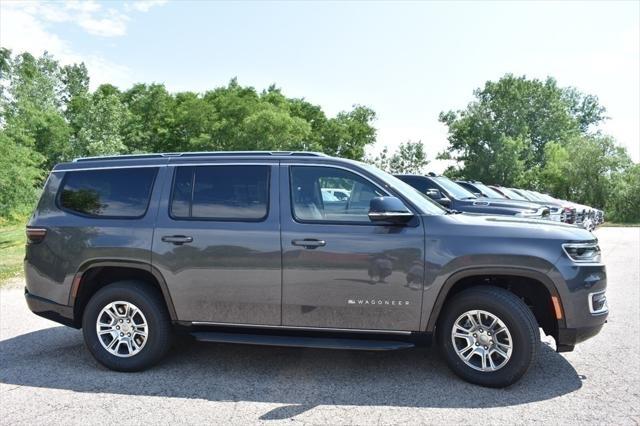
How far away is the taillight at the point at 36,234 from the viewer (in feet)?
16.1

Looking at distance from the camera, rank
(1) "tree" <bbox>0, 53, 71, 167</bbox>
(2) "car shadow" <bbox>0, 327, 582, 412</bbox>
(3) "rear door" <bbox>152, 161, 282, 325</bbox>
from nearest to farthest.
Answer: (2) "car shadow" <bbox>0, 327, 582, 412</bbox> → (3) "rear door" <bbox>152, 161, 282, 325</bbox> → (1) "tree" <bbox>0, 53, 71, 167</bbox>

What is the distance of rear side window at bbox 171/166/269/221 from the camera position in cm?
452

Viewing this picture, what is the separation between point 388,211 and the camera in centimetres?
410

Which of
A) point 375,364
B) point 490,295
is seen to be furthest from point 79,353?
point 490,295

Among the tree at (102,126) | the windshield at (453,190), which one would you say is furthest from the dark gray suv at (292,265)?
the tree at (102,126)

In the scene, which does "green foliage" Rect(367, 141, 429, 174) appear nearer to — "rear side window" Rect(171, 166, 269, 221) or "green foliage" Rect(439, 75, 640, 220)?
"green foliage" Rect(439, 75, 640, 220)

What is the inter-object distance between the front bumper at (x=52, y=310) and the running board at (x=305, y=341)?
1311 millimetres

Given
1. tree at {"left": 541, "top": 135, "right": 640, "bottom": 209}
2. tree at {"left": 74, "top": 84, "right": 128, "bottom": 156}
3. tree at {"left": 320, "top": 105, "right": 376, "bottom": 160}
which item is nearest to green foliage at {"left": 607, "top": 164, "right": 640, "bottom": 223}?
tree at {"left": 541, "top": 135, "right": 640, "bottom": 209}

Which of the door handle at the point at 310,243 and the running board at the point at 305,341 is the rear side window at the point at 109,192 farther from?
the door handle at the point at 310,243

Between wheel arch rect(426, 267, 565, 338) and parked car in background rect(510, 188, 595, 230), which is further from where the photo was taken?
parked car in background rect(510, 188, 595, 230)

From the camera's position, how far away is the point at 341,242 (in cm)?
425

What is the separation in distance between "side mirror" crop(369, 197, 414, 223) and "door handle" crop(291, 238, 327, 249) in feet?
1.54

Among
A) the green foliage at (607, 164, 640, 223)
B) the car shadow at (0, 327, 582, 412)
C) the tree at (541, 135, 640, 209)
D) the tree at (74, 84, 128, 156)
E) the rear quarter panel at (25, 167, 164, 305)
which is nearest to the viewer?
the car shadow at (0, 327, 582, 412)

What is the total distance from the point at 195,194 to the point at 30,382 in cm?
221
